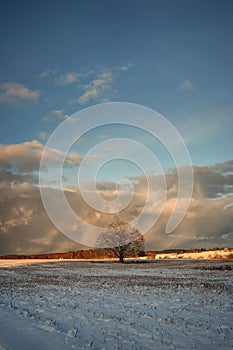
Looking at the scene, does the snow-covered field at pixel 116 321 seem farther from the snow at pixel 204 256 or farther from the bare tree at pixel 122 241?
the snow at pixel 204 256

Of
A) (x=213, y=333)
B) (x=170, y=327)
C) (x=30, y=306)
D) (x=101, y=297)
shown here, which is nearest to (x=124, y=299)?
(x=101, y=297)

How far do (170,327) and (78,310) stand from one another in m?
5.15

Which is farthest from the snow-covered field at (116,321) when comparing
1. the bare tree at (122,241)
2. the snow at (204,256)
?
the snow at (204,256)

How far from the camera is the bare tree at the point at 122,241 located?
74500mm

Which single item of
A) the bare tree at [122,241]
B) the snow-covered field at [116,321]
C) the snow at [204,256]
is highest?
the bare tree at [122,241]

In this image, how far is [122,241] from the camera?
7444cm

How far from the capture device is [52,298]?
1872cm

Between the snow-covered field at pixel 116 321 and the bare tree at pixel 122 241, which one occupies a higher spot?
the bare tree at pixel 122 241

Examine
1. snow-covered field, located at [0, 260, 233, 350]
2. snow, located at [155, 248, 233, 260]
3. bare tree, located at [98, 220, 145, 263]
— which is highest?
bare tree, located at [98, 220, 145, 263]

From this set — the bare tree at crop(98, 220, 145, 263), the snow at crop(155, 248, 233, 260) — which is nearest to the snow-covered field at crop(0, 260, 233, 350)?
the bare tree at crop(98, 220, 145, 263)

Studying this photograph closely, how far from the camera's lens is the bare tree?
7450 cm

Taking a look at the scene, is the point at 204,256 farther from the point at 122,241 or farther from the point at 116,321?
the point at 116,321

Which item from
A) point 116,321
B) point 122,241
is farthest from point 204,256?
point 116,321

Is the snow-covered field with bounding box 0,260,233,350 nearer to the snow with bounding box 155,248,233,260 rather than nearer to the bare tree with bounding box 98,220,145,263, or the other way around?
the bare tree with bounding box 98,220,145,263
